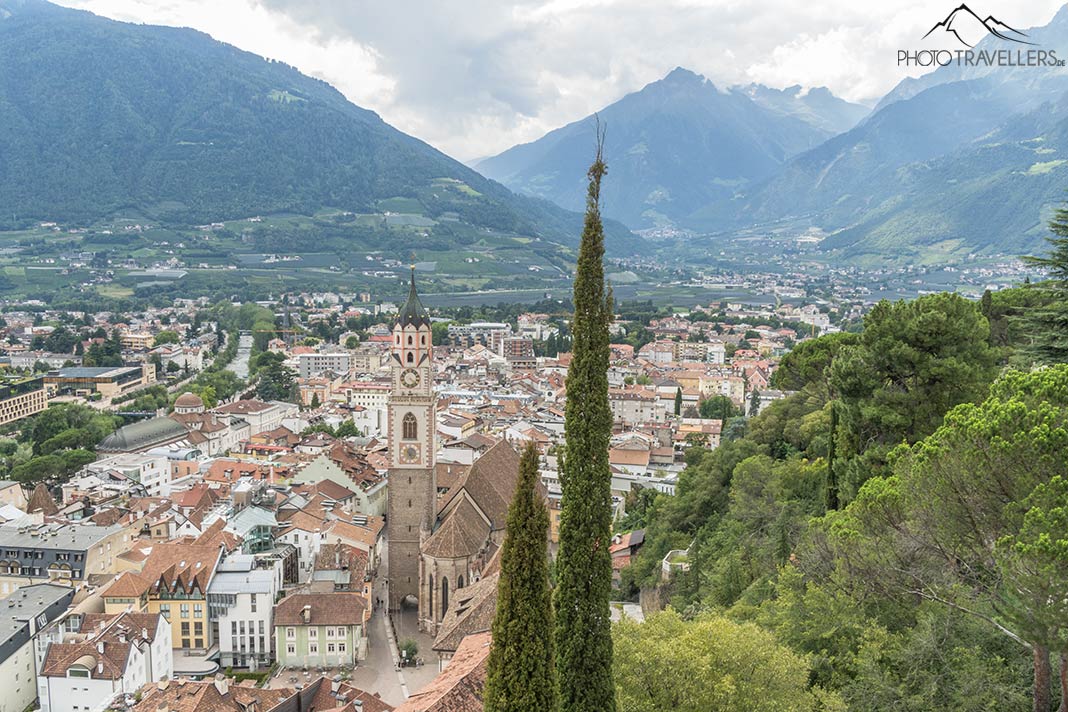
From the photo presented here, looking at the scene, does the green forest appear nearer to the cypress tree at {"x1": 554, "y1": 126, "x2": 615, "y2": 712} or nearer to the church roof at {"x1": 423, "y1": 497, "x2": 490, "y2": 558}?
the cypress tree at {"x1": 554, "y1": 126, "x2": 615, "y2": 712}

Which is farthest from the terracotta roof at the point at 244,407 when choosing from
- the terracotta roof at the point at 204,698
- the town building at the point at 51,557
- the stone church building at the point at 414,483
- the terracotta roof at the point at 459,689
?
the terracotta roof at the point at 459,689

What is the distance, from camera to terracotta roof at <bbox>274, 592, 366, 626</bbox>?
24.1 metres

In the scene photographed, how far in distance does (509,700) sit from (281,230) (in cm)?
17308

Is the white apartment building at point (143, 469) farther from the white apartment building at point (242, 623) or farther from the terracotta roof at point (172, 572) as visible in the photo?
the white apartment building at point (242, 623)

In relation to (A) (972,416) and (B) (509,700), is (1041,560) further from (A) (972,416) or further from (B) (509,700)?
(B) (509,700)

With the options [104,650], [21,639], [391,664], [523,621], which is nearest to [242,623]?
[104,650]

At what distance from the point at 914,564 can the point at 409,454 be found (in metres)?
18.6

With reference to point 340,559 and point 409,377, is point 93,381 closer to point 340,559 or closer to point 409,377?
point 340,559

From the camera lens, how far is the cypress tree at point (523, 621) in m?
8.76

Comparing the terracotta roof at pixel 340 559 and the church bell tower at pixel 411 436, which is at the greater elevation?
the church bell tower at pixel 411 436

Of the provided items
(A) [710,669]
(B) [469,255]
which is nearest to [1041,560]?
(A) [710,669]

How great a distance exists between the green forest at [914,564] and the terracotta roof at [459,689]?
3.87m

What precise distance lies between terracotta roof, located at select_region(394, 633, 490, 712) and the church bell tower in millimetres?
10755

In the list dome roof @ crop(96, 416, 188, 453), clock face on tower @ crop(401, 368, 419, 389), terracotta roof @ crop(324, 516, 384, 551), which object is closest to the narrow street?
terracotta roof @ crop(324, 516, 384, 551)
